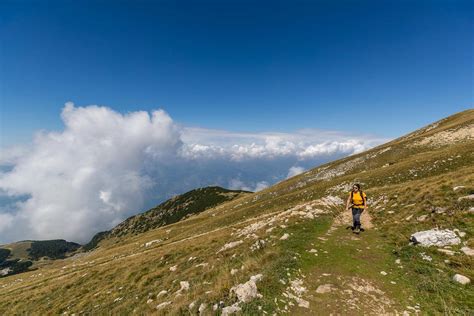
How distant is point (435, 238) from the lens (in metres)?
12.2

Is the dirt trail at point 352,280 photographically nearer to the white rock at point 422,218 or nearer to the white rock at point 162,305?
the white rock at point 422,218

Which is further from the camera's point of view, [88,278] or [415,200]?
[88,278]

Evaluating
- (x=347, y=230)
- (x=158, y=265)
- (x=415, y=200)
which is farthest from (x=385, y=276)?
(x=158, y=265)

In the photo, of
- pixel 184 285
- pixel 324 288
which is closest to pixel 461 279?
pixel 324 288

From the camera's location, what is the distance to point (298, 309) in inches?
334

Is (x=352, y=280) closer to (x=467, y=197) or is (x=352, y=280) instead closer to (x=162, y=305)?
(x=162, y=305)

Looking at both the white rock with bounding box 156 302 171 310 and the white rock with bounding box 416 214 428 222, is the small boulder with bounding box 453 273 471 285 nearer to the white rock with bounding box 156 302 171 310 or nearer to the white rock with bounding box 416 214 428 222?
the white rock with bounding box 416 214 428 222

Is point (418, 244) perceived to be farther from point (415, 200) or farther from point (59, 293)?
point (59, 293)

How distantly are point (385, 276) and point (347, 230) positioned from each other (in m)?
7.08

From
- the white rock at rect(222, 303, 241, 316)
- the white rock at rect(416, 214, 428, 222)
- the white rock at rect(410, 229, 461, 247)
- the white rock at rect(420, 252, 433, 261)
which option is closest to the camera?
the white rock at rect(222, 303, 241, 316)

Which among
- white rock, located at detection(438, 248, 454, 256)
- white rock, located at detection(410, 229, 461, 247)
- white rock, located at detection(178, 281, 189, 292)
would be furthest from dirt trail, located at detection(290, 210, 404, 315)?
white rock, located at detection(178, 281, 189, 292)

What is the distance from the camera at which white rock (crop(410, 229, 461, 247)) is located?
11695 mm

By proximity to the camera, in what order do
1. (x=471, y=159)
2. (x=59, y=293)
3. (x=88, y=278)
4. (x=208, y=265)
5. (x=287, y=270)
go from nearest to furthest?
(x=287, y=270), (x=208, y=265), (x=59, y=293), (x=88, y=278), (x=471, y=159)

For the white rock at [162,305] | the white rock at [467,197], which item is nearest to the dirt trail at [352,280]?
the white rock at [467,197]
